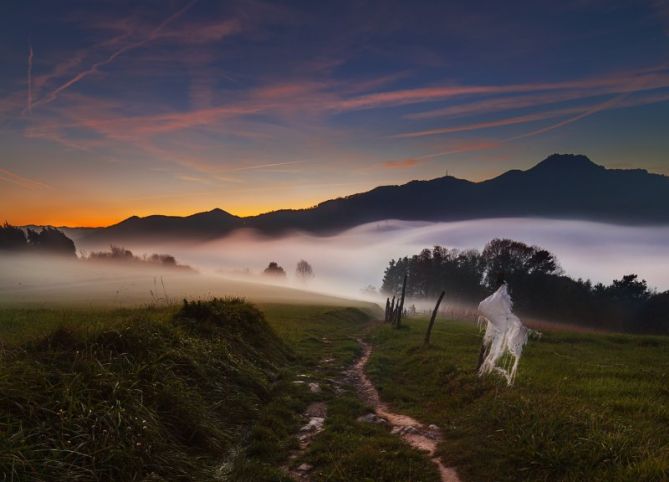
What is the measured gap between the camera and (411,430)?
1104cm

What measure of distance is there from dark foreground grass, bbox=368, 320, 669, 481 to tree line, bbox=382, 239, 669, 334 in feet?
194

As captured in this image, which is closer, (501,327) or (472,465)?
(472,465)

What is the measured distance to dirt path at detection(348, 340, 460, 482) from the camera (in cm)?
873

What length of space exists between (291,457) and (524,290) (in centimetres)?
9930

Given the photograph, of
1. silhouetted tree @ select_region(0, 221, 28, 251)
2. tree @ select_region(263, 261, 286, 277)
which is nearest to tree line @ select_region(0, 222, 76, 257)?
silhouetted tree @ select_region(0, 221, 28, 251)

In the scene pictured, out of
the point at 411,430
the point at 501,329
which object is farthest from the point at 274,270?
the point at 411,430

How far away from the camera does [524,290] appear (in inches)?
3725

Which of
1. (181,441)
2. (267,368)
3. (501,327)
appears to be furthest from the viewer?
(267,368)

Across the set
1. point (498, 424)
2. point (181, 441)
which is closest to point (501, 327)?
point (498, 424)

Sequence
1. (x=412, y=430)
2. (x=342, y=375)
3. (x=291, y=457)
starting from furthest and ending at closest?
(x=342, y=375), (x=412, y=430), (x=291, y=457)

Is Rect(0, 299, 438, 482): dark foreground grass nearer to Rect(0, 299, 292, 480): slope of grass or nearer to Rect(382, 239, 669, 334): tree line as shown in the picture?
Rect(0, 299, 292, 480): slope of grass

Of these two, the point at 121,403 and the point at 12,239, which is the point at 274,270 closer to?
the point at 12,239

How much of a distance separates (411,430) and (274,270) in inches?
7158

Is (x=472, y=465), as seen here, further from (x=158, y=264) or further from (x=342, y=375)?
(x=158, y=264)
